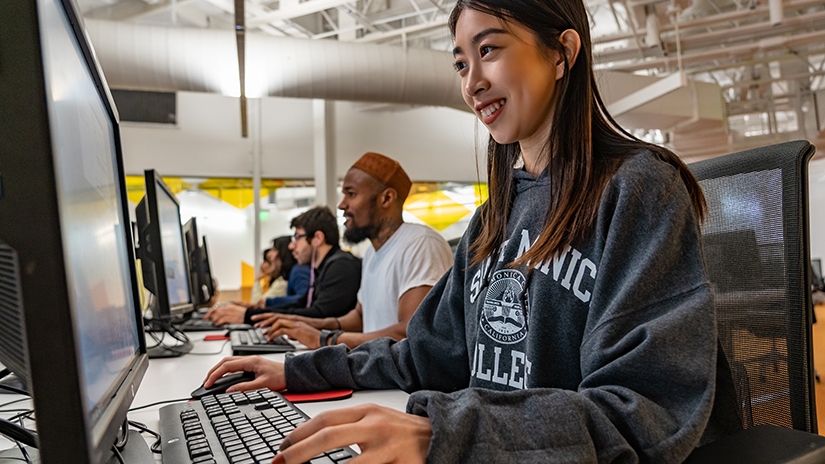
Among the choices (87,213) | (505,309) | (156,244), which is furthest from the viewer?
(156,244)

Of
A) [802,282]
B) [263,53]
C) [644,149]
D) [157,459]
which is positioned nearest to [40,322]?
[157,459]

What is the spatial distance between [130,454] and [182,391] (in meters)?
0.46

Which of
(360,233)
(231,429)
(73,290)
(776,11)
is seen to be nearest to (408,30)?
(776,11)

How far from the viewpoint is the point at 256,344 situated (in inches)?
64.5

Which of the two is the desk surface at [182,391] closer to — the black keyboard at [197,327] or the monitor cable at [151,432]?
the monitor cable at [151,432]

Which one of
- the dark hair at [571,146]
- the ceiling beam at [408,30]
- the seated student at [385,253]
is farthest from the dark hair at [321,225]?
the ceiling beam at [408,30]

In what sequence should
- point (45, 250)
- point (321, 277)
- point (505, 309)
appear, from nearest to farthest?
point (45, 250) < point (505, 309) < point (321, 277)

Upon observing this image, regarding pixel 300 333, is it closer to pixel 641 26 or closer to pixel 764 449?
pixel 764 449

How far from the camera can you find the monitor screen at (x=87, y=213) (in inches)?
14.9

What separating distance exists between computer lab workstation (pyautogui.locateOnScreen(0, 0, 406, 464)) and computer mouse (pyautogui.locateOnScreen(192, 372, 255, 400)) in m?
0.08

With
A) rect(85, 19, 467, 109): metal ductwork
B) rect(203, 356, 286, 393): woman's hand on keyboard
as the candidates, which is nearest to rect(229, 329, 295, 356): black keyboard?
rect(203, 356, 286, 393): woman's hand on keyboard

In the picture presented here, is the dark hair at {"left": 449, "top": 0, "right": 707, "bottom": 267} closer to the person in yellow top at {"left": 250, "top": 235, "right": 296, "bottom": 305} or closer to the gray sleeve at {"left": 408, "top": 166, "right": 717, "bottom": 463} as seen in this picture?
the gray sleeve at {"left": 408, "top": 166, "right": 717, "bottom": 463}

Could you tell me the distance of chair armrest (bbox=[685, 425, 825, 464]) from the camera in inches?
22.0

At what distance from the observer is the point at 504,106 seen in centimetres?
92
